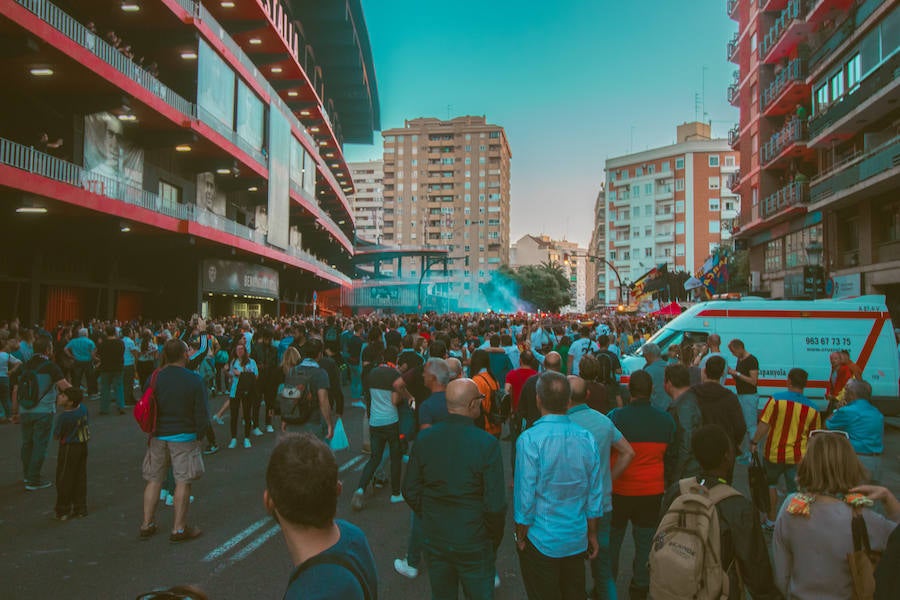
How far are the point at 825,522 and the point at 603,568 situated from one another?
1550 millimetres

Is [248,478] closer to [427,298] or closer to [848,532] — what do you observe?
[848,532]

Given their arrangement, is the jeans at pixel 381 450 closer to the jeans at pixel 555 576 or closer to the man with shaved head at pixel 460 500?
the man with shaved head at pixel 460 500

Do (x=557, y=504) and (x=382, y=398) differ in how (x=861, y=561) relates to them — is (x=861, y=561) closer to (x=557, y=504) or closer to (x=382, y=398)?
(x=557, y=504)

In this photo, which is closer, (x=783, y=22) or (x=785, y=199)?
(x=785, y=199)

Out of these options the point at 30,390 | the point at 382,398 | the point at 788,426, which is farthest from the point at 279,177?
the point at 788,426

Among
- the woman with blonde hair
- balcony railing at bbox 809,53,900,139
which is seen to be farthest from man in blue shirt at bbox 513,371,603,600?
balcony railing at bbox 809,53,900,139

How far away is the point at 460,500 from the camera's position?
3.36 meters

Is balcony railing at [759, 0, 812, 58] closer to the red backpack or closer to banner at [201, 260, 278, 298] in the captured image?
banner at [201, 260, 278, 298]

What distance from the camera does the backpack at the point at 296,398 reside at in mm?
6559

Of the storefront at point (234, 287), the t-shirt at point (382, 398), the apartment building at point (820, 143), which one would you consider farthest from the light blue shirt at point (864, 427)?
the storefront at point (234, 287)

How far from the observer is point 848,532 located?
2.71 m

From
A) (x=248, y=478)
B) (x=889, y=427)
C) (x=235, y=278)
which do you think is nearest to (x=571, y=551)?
(x=248, y=478)

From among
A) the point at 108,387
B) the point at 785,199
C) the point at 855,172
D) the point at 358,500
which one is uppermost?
the point at 785,199

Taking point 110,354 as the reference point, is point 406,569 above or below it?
below
